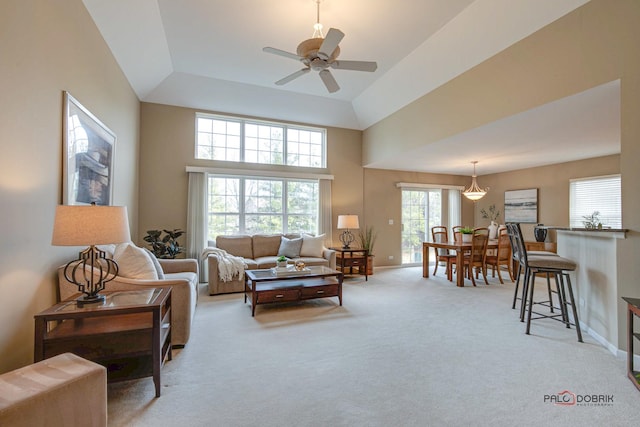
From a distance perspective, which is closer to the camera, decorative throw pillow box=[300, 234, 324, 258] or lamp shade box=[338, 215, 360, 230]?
decorative throw pillow box=[300, 234, 324, 258]

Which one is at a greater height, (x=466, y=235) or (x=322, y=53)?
(x=322, y=53)

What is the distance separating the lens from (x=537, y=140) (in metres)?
4.33

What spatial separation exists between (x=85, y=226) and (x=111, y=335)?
2.68ft

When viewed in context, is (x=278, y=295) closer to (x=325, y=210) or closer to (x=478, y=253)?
(x=325, y=210)

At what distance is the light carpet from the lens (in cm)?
176

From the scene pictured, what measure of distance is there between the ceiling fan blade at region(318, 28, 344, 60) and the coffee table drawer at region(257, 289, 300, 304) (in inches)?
104

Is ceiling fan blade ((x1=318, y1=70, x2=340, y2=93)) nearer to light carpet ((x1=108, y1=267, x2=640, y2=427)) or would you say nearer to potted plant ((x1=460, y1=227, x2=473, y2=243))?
light carpet ((x1=108, y1=267, x2=640, y2=427))

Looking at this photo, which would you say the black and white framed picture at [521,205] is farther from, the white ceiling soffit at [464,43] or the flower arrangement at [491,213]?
the white ceiling soffit at [464,43]

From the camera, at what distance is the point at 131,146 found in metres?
4.57

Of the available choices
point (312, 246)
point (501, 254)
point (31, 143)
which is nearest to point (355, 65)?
point (31, 143)

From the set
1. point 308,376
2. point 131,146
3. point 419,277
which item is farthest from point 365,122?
point 308,376

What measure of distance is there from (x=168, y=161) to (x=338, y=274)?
3.74 meters

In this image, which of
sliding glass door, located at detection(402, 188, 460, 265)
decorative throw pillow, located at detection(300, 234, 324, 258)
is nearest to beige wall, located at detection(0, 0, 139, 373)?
decorative throw pillow, located at detection(300, 234, 324, 258)

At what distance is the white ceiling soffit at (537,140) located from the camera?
3.08 m
